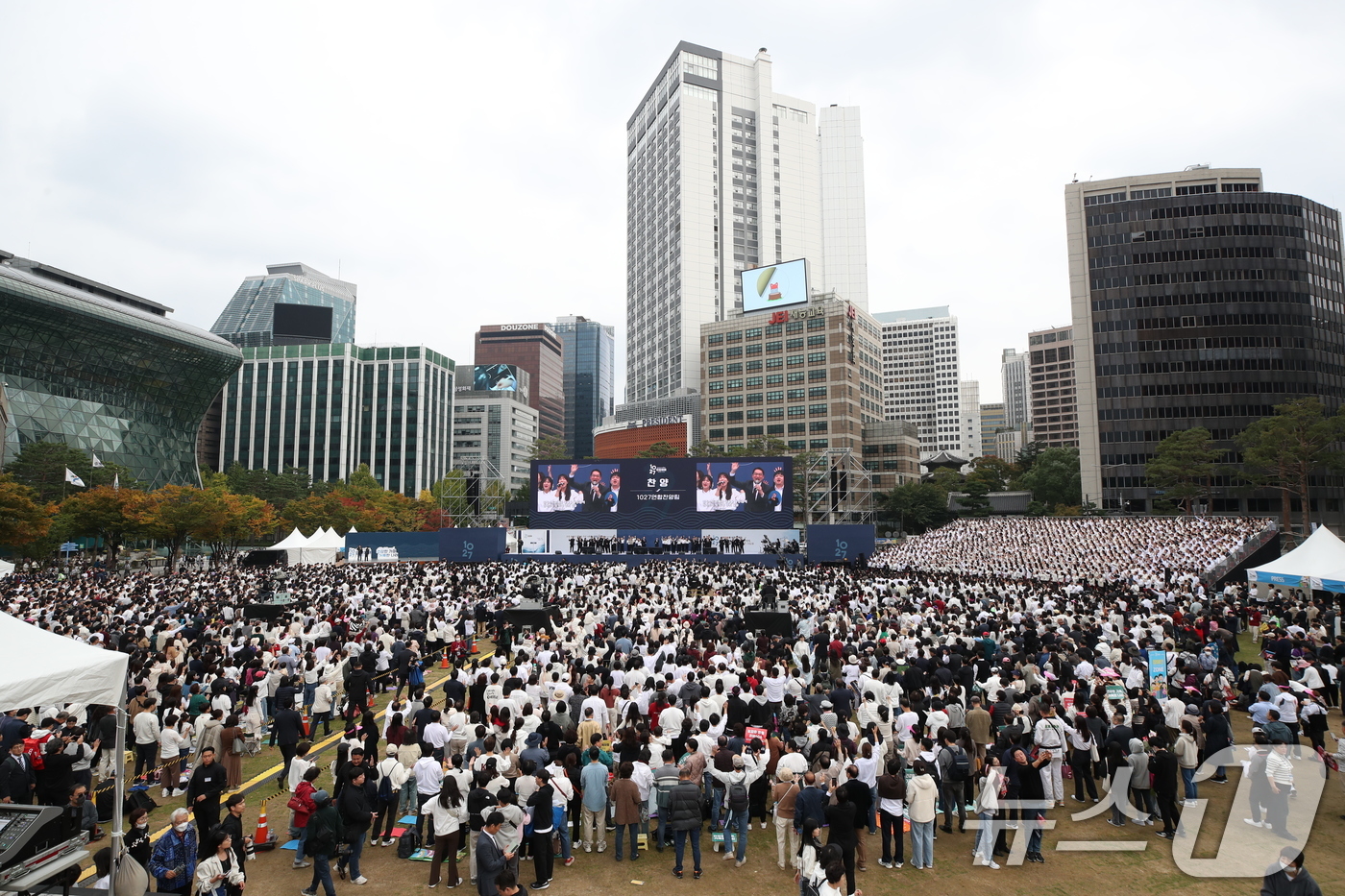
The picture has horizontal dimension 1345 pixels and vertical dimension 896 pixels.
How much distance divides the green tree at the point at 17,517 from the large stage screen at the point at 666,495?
2494 cm

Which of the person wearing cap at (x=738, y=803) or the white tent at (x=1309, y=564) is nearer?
the person wearing cap at (x=738, y=803)

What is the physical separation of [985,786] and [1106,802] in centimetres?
253

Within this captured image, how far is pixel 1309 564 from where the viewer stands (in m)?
18.5

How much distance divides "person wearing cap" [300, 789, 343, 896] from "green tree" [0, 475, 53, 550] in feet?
130

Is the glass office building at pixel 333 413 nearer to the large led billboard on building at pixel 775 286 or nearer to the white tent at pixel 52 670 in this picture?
the large led billboard on building at pixel 775 286

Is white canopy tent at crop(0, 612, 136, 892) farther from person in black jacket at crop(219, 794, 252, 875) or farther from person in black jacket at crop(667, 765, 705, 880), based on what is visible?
person in black jacket at crop(667, 765, 705, 880)

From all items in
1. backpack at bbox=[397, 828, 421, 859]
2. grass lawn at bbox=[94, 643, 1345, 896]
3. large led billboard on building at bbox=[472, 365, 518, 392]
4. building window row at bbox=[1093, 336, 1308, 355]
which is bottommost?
grass lawn at bbox=[94, 643, 1345, 896]

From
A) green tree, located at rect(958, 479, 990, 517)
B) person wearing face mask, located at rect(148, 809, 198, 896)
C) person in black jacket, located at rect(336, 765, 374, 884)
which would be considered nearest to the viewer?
person wearing face mask, located at rect(148, 809, 198, 896)

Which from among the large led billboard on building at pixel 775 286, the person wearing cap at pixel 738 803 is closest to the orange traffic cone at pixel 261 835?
the person wearing cap at pixel 738 803

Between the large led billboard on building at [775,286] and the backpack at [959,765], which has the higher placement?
the large led billboard on building at [775,286]

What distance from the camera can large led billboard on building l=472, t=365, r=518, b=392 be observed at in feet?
510

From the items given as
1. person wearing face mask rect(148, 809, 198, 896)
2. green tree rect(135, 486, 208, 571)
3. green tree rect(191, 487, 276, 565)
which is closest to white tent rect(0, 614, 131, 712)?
person wearing face mask rect(148, 809, 198, 896)

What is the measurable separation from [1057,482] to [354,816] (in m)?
87.7

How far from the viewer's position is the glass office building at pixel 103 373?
64.2m
